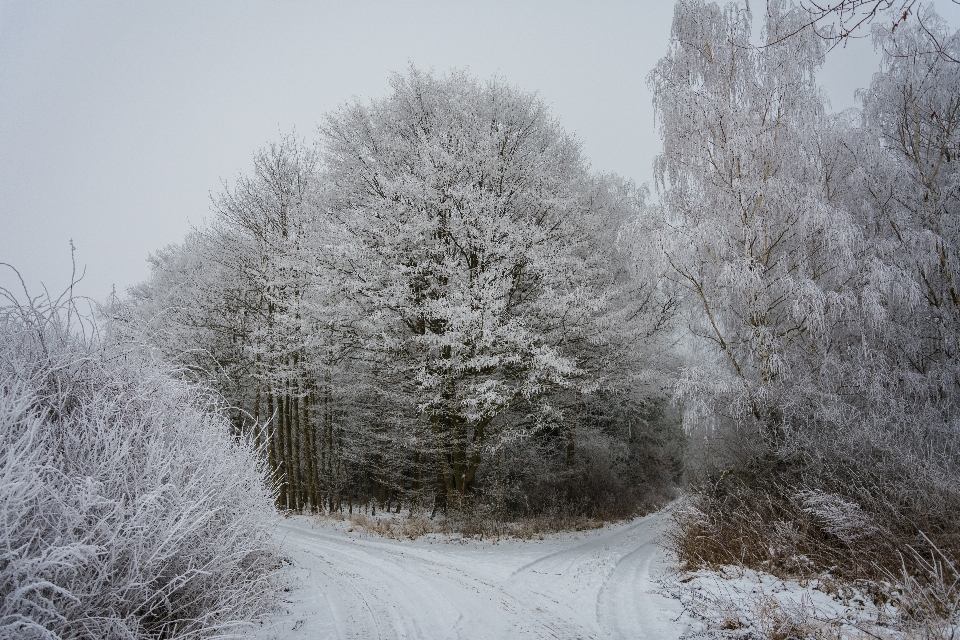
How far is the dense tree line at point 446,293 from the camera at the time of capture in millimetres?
12398

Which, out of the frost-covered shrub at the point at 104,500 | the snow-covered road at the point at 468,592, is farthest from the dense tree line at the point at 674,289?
the snow-covered road at the point at 468,592

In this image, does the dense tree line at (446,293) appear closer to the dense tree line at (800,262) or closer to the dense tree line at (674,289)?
the dense tree line at (674,289)

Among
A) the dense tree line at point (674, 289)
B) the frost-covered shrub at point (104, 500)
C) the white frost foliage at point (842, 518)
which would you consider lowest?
the white frost foliage at point (842, 518)

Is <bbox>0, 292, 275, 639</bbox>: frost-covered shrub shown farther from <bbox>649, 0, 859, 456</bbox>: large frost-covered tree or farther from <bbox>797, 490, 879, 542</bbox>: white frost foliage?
<bbox>649, 0, 859, 456</bbox>: large frost-covered tree

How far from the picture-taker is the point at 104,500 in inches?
124

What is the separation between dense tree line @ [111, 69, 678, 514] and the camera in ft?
40.7

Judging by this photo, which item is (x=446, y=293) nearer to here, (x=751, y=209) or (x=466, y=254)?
(x=466, y=254)

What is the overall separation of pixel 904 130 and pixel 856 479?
9.05m

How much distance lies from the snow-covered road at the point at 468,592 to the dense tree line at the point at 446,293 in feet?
9.59

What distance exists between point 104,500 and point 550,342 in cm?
1079

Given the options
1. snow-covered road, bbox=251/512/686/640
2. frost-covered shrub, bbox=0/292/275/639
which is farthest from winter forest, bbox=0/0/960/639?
snow-covered road, bbox=251/512/686/640

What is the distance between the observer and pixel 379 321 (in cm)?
1269

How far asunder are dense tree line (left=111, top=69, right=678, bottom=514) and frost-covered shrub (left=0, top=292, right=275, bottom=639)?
22.2ft

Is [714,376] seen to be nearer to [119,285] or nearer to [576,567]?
[576,567]
